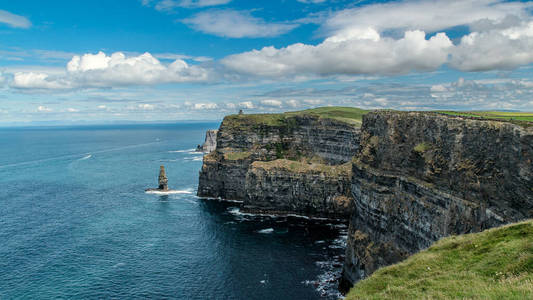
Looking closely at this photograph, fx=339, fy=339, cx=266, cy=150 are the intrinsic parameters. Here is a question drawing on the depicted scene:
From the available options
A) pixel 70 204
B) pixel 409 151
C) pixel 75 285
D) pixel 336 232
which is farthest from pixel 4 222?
pixel 409 151

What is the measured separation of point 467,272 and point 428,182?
72.6 ft

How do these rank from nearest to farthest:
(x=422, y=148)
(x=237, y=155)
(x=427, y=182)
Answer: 1. (x=427, y=182)
2. (x=422, y=148)
3. (x=237, y=155)

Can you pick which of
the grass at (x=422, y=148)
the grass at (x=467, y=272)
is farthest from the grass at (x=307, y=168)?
the grass at (x=467, y=272)

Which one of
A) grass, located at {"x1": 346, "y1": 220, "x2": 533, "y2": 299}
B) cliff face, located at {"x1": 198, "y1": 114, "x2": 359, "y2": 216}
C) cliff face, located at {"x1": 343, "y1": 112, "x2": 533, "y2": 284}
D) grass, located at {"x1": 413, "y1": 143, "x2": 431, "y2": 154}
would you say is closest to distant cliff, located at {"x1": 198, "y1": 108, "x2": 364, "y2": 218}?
cliff face, located at {"x1": 198, "y1": 114, "x2": 359, "y2": 216}

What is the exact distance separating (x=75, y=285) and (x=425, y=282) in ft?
200

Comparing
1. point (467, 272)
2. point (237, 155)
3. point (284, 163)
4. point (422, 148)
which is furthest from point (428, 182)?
point (237, 155)

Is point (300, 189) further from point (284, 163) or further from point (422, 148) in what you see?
point (422, 148)

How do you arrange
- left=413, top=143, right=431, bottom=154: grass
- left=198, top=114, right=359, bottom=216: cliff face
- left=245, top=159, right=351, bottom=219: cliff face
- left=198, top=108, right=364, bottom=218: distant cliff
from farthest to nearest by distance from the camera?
left=198, top=114, right=359, bottom=216: cliff face → left=198, top=108, right=364, bottom=218: distant cliff → left=245, top=159, right=351, bottom=219: cliff face → left=413, top=143, right=431, bottom=154: grass

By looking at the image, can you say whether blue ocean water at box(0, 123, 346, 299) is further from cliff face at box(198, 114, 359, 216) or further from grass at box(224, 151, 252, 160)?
grass at box(224, 151, 252, 160)

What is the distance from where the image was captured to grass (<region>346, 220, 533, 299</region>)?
2112cm

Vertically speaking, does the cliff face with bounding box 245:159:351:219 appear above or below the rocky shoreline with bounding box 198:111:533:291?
below

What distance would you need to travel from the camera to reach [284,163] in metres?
118

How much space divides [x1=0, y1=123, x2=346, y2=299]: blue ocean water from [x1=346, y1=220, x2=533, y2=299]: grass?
31.6 meters

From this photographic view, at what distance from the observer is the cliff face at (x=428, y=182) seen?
3516cm
